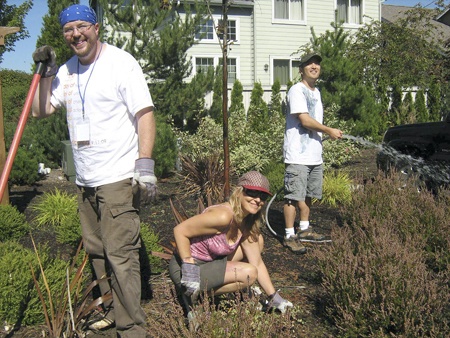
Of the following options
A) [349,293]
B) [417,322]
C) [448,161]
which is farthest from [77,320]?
[448,161]

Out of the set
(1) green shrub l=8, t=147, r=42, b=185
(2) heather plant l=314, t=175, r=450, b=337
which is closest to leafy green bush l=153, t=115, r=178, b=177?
(1) green shrub l=8, t=147, r=42, b=185

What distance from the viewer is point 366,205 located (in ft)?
16.4

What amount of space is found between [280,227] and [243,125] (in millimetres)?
5072

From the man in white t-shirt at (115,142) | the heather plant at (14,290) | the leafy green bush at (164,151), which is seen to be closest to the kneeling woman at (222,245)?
the man in white t-shirt at (115,142)

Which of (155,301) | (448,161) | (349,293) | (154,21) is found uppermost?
(154,21)

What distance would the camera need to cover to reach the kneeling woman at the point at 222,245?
3119mm

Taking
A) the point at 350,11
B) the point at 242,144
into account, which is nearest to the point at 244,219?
the point at 242,144

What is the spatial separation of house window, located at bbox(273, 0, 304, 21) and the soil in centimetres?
1393

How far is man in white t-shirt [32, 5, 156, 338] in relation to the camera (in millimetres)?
3012

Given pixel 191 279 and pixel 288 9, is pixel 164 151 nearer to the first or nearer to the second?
pixel 191 279

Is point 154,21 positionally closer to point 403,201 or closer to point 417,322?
point 403,201

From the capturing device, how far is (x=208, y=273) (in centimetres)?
320

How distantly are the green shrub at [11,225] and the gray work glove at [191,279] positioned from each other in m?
2.82

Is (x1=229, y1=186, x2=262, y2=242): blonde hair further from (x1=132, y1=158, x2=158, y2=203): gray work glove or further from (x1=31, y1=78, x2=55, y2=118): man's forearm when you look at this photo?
(x1=31, y1=78, x2=55, y2=118): man's forearm
